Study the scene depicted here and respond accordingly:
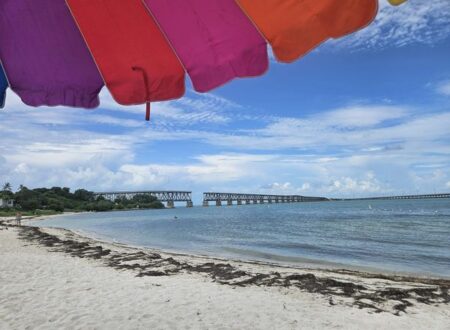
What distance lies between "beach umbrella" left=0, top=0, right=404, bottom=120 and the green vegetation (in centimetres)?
8699

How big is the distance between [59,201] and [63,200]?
10.6m

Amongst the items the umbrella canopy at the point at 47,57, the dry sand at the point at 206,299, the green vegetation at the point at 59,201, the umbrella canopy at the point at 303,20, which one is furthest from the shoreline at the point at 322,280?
the green vegetation at the point at 59,201

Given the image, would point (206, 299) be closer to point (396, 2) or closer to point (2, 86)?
point (2, 86)

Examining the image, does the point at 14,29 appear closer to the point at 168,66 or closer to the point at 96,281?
the point at 168,66

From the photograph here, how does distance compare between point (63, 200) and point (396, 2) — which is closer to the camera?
point (396, 2)

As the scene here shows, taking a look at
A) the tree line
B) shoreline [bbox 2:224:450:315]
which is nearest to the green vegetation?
the tree line

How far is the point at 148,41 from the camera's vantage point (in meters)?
3.03

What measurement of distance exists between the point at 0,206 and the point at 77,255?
8764 cm

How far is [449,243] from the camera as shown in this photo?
2533 centimetres

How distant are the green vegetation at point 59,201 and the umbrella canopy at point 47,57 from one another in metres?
86.8

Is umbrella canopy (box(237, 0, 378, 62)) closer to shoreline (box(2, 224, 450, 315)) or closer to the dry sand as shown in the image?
the dry sand

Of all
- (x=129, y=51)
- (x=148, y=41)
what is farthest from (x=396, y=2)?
(x=129, y=51)

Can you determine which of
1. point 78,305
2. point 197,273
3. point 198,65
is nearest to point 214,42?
point 198,65

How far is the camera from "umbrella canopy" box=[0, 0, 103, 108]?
308cm
